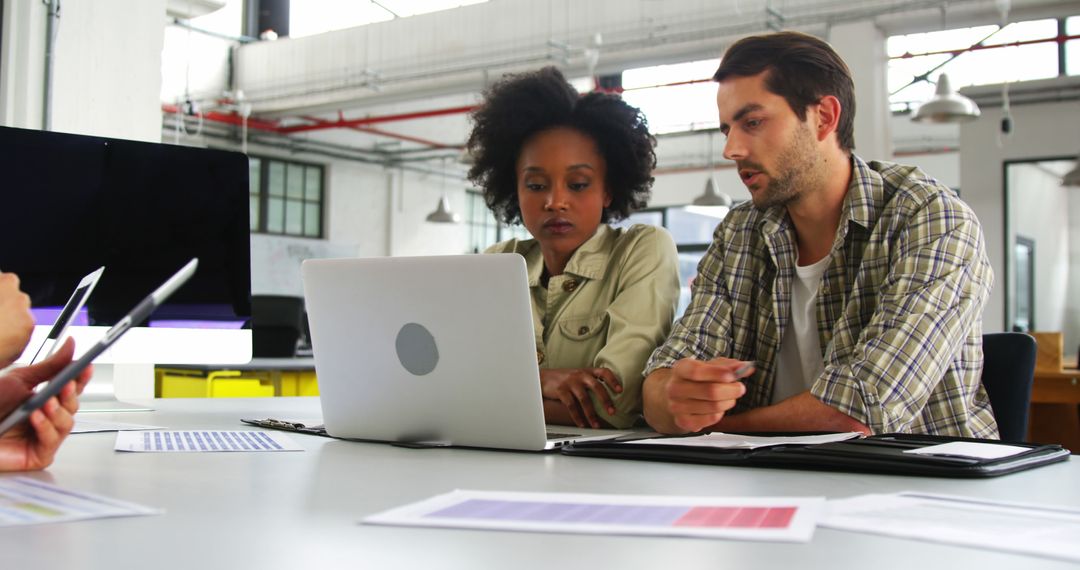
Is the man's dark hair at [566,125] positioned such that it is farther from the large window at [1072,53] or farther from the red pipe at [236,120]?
the red pipe at [236,120]

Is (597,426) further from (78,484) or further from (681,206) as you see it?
(681,206)

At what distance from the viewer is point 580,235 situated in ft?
7.27

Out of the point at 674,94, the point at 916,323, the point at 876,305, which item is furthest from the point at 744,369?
the point at 674,94

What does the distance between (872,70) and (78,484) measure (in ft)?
24.0

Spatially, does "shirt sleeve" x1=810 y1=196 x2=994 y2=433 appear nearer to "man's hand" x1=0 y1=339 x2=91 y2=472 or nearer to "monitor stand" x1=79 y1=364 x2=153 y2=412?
"man's hand" x1=0 y1=339 x2=91 y2=472

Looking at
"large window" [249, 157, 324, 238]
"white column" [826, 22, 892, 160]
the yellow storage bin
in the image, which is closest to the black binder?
the yellow storage bin

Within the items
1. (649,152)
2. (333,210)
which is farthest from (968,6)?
(333,210)

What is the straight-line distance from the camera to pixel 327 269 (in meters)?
1.41

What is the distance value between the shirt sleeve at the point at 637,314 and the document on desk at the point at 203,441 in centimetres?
65

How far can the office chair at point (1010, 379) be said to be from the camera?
5.69ft

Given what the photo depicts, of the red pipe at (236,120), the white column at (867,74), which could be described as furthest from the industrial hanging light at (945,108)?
the red pipe at (236,120)

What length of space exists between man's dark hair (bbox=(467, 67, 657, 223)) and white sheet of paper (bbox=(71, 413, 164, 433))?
1213 mm

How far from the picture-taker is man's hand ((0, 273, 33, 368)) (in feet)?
3.59

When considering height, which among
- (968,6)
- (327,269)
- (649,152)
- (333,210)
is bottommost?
(327,269)
